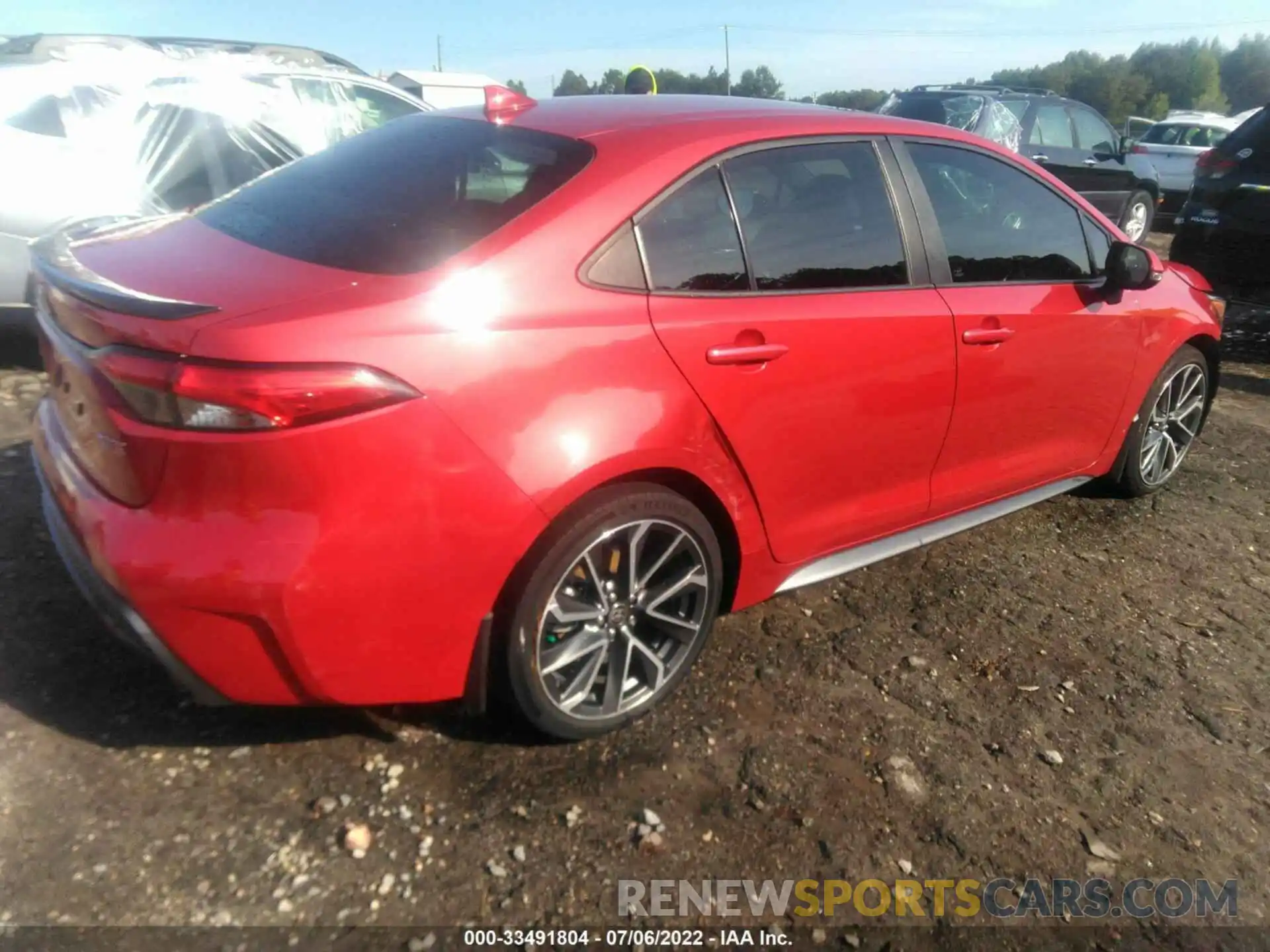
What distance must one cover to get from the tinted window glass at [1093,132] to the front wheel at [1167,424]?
8.41 meters

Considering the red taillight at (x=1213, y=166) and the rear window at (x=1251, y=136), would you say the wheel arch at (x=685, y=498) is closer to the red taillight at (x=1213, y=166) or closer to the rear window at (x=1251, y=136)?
the red taillight at (x=1213, y=166)

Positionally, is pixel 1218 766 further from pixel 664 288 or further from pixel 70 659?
pixel 70 659

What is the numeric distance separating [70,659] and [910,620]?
2.55m

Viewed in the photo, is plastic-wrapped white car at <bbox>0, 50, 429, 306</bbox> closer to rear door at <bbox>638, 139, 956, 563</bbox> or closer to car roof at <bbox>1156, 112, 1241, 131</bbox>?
rear door at <bbox>638, 139, 956, 563</bbox>

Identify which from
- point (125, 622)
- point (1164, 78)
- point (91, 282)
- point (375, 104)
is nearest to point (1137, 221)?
point (375, 104)

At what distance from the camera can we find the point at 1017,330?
11.0 feet

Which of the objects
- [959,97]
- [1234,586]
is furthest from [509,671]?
[959,97]

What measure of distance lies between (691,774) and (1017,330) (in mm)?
1841

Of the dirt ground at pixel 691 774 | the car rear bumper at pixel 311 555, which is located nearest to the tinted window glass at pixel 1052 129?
the dirt ground at pixel 691 774

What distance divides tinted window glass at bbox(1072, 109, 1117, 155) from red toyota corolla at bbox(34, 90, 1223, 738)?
9.56m

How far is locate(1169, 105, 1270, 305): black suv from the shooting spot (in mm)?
6695

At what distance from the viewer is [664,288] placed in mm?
2525

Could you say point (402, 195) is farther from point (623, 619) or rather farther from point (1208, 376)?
point (1208, 376)

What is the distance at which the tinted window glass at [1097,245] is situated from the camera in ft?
12.4
